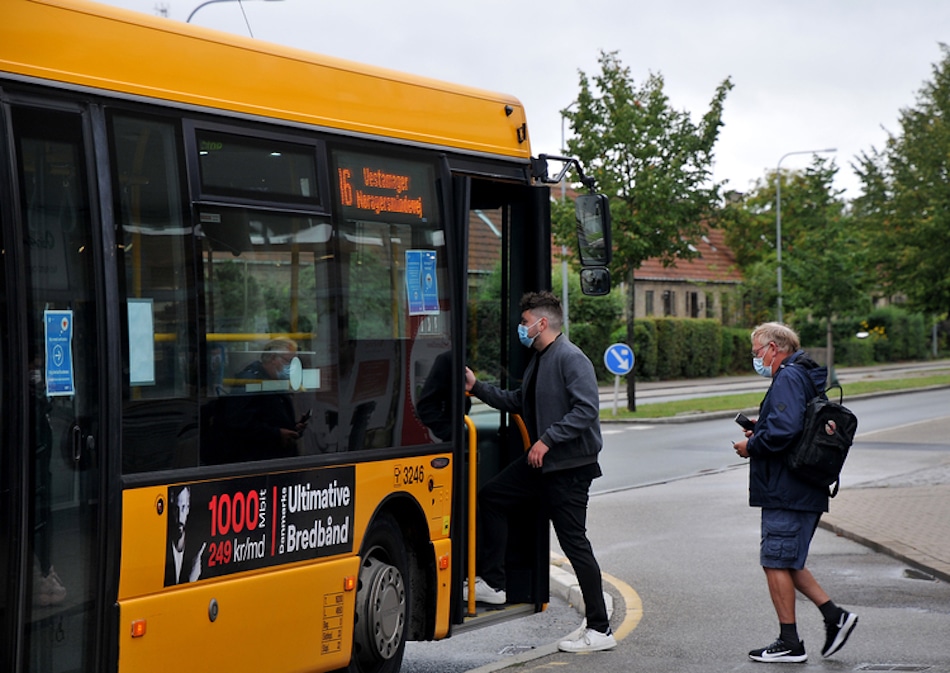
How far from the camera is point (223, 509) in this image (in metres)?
5.99

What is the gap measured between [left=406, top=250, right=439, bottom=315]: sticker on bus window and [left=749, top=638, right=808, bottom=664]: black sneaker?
2.55 metres

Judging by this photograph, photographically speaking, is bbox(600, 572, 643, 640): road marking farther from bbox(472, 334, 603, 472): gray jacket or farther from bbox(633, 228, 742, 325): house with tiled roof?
bbox(633, 228, 742, 325): house with tiled roof

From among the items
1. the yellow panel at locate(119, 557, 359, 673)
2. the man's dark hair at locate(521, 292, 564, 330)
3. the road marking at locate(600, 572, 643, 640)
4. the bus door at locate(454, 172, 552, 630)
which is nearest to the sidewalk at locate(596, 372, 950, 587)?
the road marking at locate(600, 572, 643, 640)

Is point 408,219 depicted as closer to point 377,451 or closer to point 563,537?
point 377,451

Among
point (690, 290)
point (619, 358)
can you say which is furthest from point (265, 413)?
point (690, 290)

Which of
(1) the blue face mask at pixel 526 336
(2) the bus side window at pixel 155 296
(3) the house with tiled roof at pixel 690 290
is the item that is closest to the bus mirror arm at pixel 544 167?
(1) the blue face mask at pixel 526 336

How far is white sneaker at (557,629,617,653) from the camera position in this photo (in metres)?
8.22

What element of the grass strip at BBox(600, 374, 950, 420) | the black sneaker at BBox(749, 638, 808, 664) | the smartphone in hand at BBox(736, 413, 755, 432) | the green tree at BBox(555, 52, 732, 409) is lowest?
the grass strip at BBox(600, 374, 950, 420)

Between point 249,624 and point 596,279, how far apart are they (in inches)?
128

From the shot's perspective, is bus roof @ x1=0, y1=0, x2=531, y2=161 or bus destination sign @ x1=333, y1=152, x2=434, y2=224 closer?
bus roof @ x1=0, y1=0, x2=531, y2=161

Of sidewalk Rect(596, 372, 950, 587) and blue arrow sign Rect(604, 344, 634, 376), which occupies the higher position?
blue arrow sign Rect(604, 344, 634, 376)

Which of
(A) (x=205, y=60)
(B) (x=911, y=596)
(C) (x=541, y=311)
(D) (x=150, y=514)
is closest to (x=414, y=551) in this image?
(C) (x=541, y=311)

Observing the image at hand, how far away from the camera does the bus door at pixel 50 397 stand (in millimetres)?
5172

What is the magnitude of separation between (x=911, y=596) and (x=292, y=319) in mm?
5458
